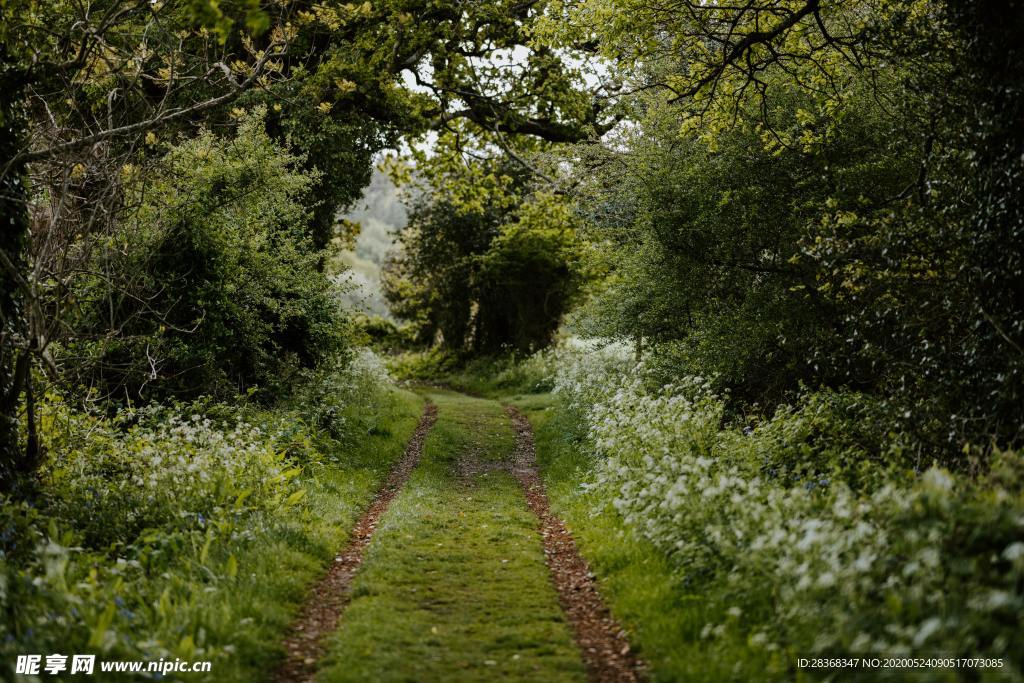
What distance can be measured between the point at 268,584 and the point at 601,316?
12987 mm

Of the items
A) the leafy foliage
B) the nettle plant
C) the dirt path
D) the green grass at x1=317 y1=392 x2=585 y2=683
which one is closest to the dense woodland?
the nettle plant

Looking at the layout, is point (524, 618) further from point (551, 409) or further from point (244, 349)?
point (551, 409)

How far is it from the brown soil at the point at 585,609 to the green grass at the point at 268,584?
8.77 feet

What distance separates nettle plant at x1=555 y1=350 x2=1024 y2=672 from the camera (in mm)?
4258

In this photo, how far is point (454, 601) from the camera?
7.45 metres

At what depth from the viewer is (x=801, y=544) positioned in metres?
5.08

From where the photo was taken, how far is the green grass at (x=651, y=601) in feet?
17.5

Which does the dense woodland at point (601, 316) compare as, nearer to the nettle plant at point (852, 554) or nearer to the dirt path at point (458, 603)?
the nettle plant at point (852, 554)

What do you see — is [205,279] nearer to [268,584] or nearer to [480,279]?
[268,584]

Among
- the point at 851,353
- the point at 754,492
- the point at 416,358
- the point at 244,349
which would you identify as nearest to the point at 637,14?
the point at 851,353

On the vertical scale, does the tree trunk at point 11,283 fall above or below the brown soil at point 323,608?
above

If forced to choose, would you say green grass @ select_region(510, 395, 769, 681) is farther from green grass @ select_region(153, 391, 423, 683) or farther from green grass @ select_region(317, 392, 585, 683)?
green grass @ select_region(153, 391, 423, 683)

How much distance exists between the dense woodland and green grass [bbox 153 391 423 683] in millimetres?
43

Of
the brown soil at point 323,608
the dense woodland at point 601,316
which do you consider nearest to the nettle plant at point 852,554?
the dense woodland at point 601,316
